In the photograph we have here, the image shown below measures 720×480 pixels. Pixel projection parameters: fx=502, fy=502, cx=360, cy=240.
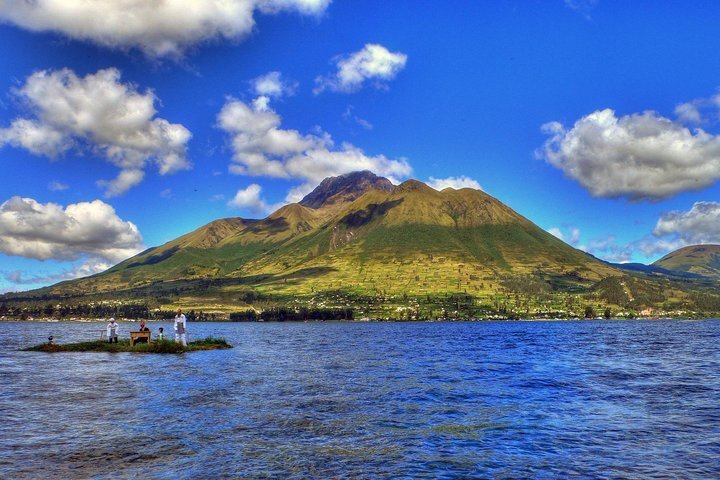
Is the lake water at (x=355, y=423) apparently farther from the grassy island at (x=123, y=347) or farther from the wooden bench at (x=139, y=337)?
the wooden bench at (x=139, y=337)

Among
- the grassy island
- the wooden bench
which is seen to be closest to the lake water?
the grassy island

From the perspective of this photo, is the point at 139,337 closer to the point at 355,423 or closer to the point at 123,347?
the point at 123,347

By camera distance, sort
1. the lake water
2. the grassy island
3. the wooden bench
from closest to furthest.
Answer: the lake water, the grassy island, the wooden bench

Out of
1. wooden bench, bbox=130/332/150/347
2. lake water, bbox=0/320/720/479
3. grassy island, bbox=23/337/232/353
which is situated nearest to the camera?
lake water, bbox=0/320/720/479

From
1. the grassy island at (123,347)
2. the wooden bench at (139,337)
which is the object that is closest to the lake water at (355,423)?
the grassy island at (123,347)

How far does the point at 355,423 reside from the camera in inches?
1245

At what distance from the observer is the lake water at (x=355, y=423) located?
22.3m

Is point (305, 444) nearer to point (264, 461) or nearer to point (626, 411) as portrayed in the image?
point (264, 461)

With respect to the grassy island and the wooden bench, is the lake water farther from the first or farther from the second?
the wooden bench

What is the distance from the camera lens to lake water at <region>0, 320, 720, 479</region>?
22331 mm

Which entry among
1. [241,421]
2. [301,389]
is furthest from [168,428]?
[301,389]

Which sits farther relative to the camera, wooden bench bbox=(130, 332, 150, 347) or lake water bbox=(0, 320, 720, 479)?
wooden bench bbox=(130, 332, 150, 347)

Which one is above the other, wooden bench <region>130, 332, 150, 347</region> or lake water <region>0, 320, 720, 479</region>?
wooden bench <region>130, 332, 150, 347</region>

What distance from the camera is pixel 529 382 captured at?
51.2 meters
